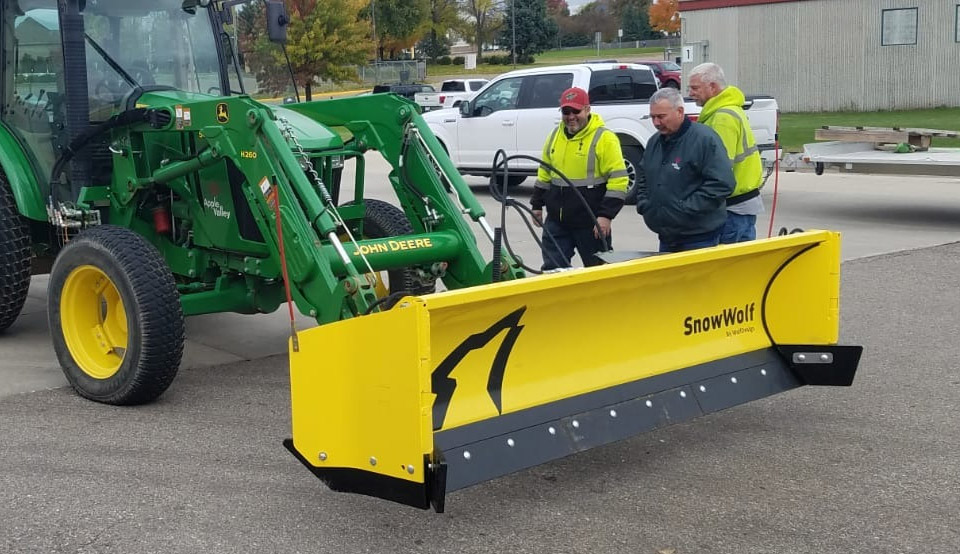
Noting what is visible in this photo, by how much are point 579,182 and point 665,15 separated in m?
86.6

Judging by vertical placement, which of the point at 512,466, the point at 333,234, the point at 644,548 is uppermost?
the point at 333,234

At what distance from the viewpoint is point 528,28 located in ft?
262

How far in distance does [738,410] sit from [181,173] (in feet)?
11.3

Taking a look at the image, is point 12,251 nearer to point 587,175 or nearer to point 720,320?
point 587,175

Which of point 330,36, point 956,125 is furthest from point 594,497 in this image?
point 330,36


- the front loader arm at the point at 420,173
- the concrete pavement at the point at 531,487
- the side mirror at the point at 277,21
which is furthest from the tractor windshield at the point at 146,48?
the concrete pavement at the point at 531,487

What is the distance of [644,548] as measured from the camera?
4.17 meters

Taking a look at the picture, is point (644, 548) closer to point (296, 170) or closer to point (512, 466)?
point (512, 466)

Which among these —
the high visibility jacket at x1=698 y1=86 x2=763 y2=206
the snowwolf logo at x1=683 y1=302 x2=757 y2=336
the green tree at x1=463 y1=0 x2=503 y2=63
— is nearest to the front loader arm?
the snowwolf logo at x1=683 y1=302 x2=757 y2=336

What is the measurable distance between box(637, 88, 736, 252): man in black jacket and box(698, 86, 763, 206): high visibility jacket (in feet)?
1.34

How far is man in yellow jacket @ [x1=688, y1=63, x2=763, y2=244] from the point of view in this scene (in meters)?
6.63

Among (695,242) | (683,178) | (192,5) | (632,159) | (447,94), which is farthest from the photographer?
(447,94)

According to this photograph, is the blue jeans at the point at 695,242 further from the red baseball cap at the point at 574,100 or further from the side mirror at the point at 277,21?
the side mirror at the point at 277,21

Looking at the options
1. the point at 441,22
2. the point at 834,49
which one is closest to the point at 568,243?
the point at 834,49
